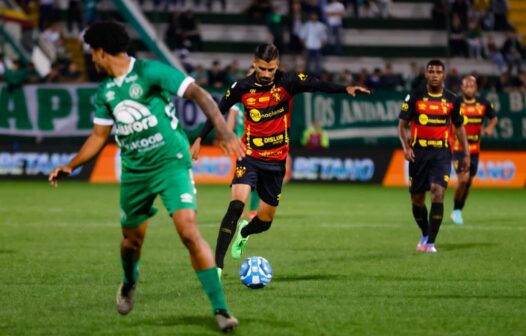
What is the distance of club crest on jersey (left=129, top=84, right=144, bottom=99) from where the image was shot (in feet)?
25.8

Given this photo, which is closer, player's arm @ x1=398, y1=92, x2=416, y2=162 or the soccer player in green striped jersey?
the soccer player in green striped jersey

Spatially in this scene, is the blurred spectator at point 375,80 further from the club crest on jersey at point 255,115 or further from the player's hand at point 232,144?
the player's hand at point 232,144

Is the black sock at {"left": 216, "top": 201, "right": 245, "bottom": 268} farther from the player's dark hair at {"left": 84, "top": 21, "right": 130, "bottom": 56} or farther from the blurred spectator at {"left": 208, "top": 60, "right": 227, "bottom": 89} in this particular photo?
the blurred spectator at {"left": 208, "top": 60, "right": 227, "bottom": 89}

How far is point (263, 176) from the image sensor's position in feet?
37.2

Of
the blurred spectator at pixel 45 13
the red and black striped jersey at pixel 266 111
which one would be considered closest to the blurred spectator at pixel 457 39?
the blurred spectator at pixel 45 13

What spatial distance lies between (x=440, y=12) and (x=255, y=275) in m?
27.0

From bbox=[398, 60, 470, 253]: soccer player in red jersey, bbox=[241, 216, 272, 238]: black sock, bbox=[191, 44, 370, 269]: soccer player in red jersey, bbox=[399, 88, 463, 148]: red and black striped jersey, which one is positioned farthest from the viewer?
bbox=[399, 88, 463, 148]: red and black striped jersey

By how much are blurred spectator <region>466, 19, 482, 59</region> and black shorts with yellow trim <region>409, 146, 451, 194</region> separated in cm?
2130

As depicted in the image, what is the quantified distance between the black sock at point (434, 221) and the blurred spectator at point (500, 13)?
78.2 ft

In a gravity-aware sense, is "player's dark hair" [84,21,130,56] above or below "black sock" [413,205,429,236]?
above

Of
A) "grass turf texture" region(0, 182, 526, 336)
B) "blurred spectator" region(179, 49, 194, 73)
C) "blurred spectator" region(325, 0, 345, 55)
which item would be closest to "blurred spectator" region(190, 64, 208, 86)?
"blurred spectator" region(179, 49, 194, 73)

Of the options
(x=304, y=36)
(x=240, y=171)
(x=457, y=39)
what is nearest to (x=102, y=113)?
(x=240, y=171)

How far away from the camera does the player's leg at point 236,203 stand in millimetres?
10823

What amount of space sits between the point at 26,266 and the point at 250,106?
3.10 m
